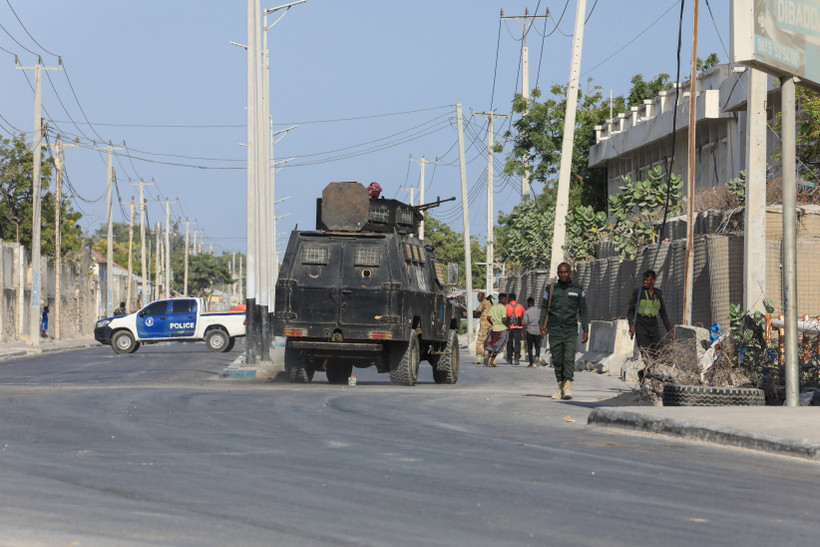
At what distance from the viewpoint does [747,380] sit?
16281mm

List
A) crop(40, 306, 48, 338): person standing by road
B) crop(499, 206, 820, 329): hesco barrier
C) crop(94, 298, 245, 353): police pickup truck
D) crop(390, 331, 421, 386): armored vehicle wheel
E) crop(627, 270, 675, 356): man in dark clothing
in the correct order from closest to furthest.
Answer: crop(627, 270, 675, 356): man in dark clothing → crop(390, 331, 421, 386): armored vehicle wheel → crop(499, 206, 820, 329): hesco barrier → crop(94, 298, 245, 353): police pickup truck → crop(40, 306, 48, 338): person standing by road

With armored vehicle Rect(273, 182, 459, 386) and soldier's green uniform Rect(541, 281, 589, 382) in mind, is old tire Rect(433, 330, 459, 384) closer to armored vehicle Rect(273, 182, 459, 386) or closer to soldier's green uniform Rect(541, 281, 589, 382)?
armored vehicle Rect(273, 182, 459, 386)

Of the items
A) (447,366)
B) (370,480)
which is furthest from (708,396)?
(447,366)

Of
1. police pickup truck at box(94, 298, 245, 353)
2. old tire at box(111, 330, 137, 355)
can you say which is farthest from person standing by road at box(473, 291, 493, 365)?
Result: old tire at box(111, 330, 137, 355)

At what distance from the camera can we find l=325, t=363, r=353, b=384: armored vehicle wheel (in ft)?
77.4

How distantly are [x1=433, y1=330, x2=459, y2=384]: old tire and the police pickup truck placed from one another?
71.5 feet

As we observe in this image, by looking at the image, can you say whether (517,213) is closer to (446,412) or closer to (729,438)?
(446,412)

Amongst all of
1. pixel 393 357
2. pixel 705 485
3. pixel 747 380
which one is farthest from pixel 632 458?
pixel 393 357

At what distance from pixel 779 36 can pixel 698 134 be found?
109ft

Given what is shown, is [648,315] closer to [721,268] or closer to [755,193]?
[755,193]

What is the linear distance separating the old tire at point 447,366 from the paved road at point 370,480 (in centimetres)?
781

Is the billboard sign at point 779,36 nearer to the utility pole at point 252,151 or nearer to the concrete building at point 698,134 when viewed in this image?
the utility pole at point 252,151

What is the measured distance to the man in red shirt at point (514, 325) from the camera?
33263 mm

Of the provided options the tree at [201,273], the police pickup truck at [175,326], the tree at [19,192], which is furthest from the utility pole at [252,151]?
the tree at [201,273]
